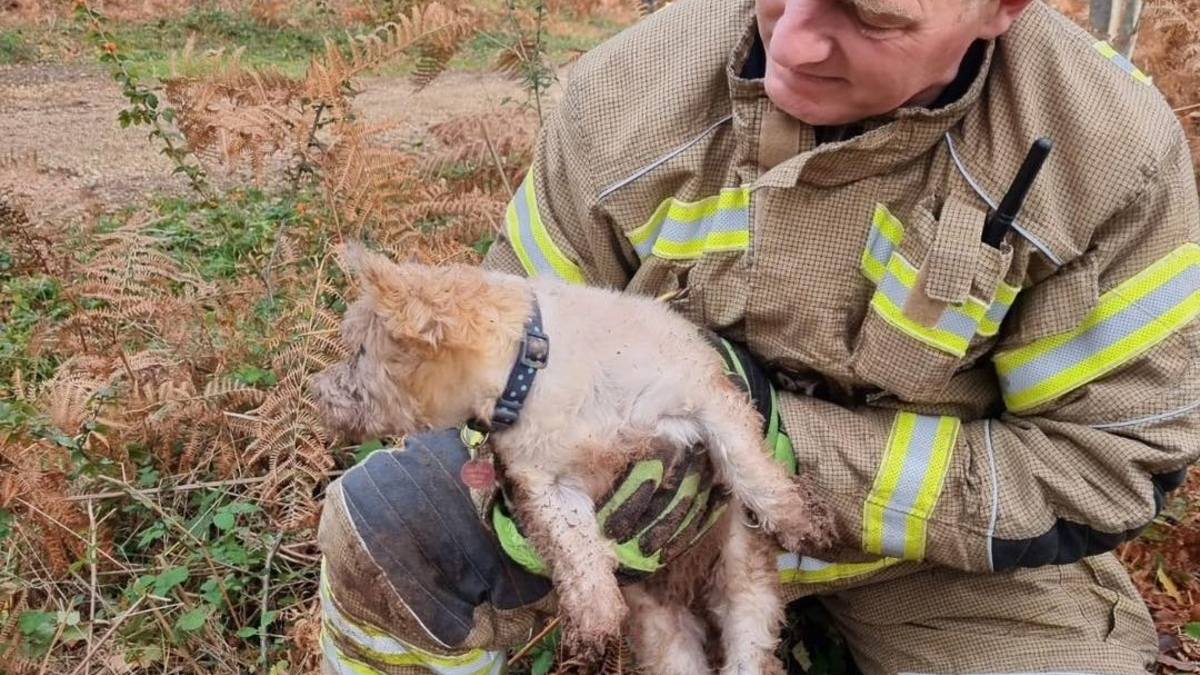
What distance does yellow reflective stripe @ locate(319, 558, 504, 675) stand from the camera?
3.31 m

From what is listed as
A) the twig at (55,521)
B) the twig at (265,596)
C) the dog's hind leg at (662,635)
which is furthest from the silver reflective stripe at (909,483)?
the twig at (55,521)

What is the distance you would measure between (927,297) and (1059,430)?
27.5 inches

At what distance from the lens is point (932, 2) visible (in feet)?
8.71

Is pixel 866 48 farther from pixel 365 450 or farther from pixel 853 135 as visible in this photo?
pixel 365 450

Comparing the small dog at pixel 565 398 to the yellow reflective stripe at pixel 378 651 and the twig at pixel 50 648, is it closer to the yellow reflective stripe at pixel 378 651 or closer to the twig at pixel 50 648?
the yellow reflective stripe at pixel 378 651

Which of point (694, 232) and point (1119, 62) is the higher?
point (1119, 62)

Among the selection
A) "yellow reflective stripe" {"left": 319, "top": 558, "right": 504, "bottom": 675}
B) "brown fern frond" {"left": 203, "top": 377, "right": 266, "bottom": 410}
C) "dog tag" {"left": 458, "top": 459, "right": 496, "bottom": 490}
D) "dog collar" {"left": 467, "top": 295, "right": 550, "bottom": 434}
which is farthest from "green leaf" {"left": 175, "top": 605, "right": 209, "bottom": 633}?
"dog collar" {"left": 467, "top": 295, "right": 550, "bottom": 434}

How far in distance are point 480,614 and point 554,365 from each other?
919mm

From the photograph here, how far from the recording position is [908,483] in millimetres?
3238

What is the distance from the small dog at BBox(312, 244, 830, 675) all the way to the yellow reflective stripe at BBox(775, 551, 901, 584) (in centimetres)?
30

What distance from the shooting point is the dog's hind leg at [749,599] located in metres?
3.33

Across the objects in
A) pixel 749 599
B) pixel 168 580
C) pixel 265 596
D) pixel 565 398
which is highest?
pixel 565 398

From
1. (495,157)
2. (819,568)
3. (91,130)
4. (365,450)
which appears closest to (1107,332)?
(819,568)

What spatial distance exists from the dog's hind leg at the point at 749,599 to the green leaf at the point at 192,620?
2102mm
